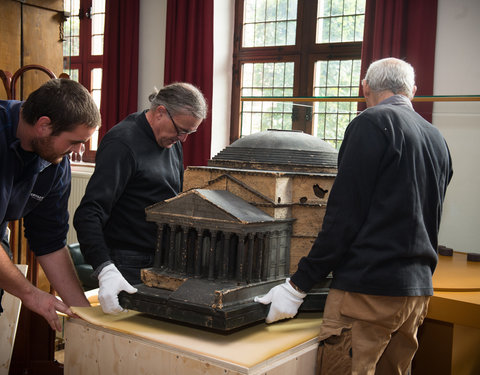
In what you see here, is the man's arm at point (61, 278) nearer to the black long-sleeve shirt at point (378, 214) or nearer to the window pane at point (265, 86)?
the black long-sleeve shirt at point (378, 214)

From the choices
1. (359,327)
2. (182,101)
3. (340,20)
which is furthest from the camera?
(340,20)

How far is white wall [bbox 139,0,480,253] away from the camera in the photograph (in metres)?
3.56

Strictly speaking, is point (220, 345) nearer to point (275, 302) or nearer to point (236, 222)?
point (275, 302)

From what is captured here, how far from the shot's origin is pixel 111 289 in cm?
226

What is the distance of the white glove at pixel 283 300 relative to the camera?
7.24 ft

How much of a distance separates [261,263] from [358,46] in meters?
3.86

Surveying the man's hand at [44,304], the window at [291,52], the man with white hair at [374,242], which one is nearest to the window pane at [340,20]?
the window at [291,52]

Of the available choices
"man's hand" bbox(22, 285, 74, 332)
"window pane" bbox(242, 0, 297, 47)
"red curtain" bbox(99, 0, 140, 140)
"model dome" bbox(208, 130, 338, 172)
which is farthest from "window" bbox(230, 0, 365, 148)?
"man's hand" bbox(22, 285, 74, 332)

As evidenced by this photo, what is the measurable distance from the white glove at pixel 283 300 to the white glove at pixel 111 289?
0.54 meters

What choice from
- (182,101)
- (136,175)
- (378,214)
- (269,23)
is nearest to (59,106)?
(136,175)

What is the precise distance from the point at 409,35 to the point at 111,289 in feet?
11.9

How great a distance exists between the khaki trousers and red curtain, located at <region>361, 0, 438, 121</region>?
2.96m

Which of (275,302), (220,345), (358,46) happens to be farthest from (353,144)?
(358,46)

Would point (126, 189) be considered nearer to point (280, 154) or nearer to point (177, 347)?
point (280, 154)
